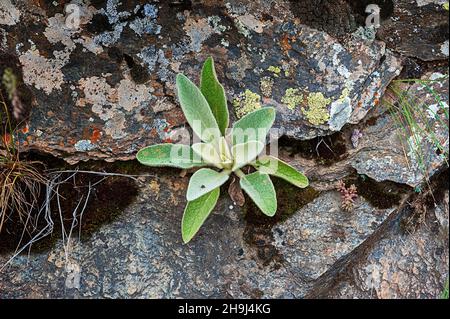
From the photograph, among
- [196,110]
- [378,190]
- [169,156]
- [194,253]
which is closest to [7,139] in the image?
[169,156]

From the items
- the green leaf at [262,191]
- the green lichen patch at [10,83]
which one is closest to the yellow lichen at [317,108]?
the green leaf at [262,191]

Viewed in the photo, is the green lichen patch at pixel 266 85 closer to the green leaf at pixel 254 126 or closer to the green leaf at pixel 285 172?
the green leaf at pixel 254 126

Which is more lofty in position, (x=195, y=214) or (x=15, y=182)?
(x=15, y=182)

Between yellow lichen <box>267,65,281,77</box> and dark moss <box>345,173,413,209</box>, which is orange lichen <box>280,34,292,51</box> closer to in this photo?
yellow lichen <box>267,65,281,77</box>

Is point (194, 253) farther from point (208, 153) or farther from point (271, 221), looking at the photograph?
point (208, 153)

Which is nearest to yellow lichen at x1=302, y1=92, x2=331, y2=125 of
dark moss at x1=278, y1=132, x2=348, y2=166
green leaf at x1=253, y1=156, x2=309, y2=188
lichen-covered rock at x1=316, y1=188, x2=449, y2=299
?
dark moss at x1=278, y1=132, x2=348, y2=166

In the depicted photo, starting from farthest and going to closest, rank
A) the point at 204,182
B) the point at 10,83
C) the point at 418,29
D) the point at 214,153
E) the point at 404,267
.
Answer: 1. the point at 404,267
2. the point at 418,29
3. the point at 214,153
4. the point at 204,182
5. the point at 10,83
